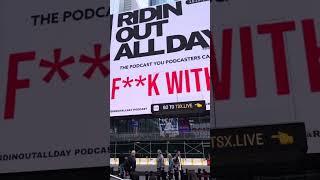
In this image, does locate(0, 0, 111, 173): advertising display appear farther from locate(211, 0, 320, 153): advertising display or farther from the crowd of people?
the crowd of people

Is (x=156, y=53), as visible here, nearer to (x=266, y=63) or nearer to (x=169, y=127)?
(x=169, y=127)

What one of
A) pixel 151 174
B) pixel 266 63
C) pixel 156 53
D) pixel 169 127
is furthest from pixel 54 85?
pixel 169 127

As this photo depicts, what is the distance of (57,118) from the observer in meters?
2.38

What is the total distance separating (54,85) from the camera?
2.44 metres

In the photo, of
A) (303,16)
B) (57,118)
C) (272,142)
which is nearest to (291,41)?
(303,16)

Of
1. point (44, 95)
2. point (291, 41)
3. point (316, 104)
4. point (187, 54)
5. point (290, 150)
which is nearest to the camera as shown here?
point (290, 150)

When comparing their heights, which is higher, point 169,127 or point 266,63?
point 169,127

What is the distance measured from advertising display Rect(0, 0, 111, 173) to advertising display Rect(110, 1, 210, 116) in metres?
11.1

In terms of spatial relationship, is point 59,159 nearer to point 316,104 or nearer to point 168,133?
point 316,104

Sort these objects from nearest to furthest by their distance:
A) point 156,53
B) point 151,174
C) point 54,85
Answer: point 54,85, point 151,174, point 156,53

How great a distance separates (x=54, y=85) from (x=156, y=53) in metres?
12.3

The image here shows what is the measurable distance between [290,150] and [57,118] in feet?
3.90

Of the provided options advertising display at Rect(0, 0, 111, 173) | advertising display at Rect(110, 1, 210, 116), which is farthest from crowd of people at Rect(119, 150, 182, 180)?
advertising display at Rect(0, 0, 111, 173)

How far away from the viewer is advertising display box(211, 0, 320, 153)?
2.14 m
